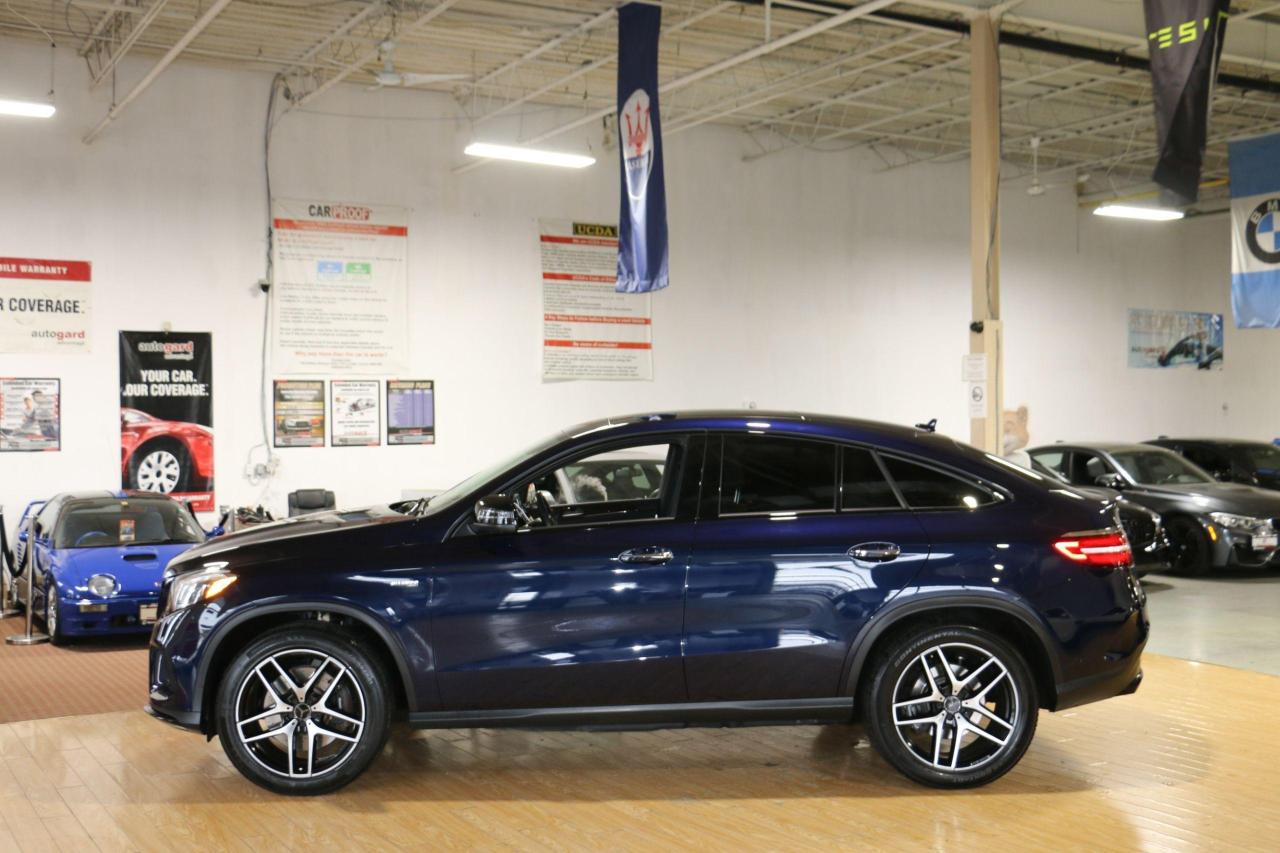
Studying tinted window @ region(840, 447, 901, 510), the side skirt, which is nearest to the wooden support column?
tinted window @ region(840, 447, 901, 510)

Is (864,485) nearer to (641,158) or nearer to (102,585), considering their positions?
(641,158)

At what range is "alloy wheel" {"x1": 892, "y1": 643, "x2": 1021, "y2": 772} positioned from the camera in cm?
510

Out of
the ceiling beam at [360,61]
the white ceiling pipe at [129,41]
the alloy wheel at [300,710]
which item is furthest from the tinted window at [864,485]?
the white ceiling pipe at [129,41]

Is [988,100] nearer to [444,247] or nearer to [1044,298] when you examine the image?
[444,247]

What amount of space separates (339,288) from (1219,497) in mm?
9457

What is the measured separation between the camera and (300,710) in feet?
16.5

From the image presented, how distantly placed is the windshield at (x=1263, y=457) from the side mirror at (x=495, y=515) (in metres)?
12.4

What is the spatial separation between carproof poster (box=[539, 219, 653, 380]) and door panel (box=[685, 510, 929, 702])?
34.8 feet

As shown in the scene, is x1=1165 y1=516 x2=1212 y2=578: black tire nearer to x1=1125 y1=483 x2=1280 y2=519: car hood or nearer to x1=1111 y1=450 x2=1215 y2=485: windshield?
x1=1125 y1=483 x2=1280 y2=519: car hood

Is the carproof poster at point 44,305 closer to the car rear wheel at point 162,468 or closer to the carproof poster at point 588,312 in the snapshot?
the car rear wheel at point 162,468

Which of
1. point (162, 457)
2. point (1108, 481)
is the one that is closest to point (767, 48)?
point (1108, 481)

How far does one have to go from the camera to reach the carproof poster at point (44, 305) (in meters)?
12.5

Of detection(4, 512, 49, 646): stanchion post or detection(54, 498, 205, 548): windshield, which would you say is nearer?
detection(4, 512, 49, 646): stanchion post

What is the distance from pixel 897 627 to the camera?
16.9ft
